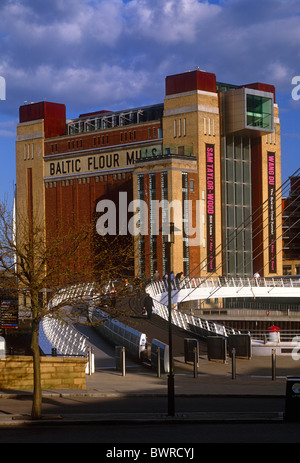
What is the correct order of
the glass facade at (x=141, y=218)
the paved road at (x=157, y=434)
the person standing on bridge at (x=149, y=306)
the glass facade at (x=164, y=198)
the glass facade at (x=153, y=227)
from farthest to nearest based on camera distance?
the glass facade at (x=141, y=218)
the glass facade at (x=153, y=227)
the glass facade at (x=164, y=198)
the person standing on bridge at (x=149, y=306)
the paved road at (x=157, y=434)

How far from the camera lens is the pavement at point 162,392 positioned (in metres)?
21.0

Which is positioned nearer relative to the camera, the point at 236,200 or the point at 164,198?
the point at 164,198

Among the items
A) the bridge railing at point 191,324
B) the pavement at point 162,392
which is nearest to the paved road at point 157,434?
the pavement at point 162,392

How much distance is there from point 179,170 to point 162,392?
62.7 m

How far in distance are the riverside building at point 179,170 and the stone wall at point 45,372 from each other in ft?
177

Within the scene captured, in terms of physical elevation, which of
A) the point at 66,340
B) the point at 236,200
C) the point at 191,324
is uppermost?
the point at 236,200

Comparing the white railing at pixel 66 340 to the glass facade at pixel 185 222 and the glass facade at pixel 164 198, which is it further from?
the glass facade at pixel 185 222

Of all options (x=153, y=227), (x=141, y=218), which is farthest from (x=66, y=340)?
(x=141, y=218)

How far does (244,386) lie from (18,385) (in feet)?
24.3

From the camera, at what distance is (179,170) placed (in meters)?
87.8

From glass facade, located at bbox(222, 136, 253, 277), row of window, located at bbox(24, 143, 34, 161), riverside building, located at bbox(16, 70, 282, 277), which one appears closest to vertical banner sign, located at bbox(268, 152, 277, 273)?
riverside building, located at bbox(16, 70, 282, 277)

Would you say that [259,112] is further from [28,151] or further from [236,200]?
[28,151]
